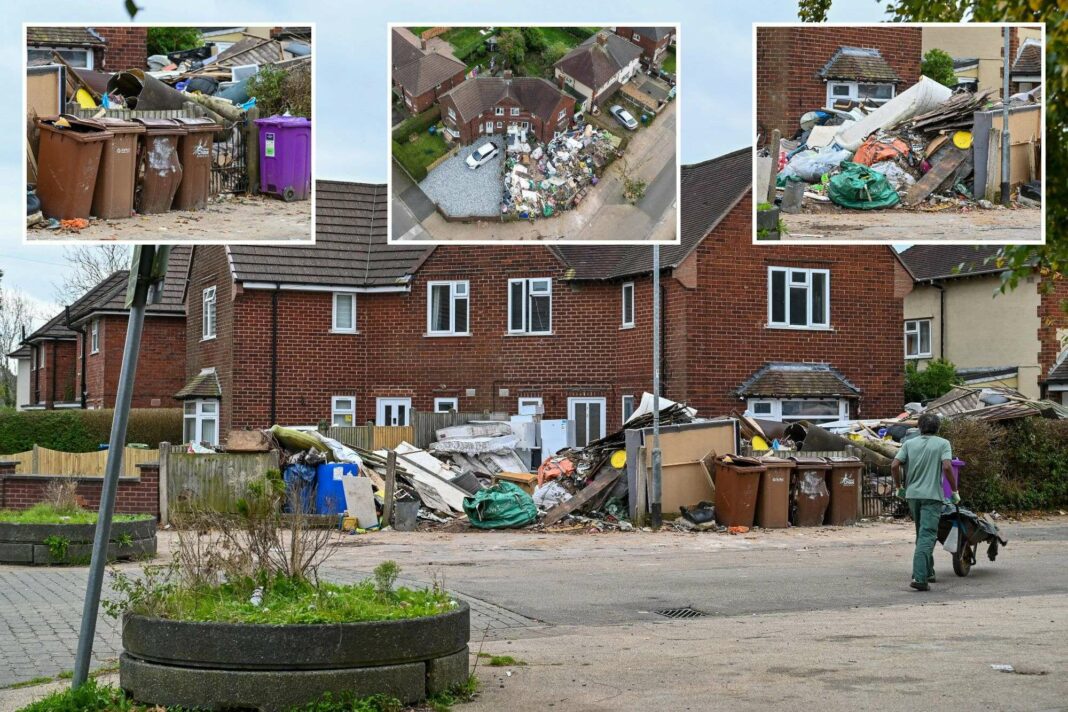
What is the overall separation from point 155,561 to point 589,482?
8641 mm

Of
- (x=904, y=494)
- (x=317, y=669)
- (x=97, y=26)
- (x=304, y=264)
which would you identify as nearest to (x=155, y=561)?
(x=97, y=26)

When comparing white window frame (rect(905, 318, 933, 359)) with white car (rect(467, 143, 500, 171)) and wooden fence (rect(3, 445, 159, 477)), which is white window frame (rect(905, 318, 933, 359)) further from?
white car (rect(467, 143, 500, 171))

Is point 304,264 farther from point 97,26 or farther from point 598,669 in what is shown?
point 598,669

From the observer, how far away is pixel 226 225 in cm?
1116

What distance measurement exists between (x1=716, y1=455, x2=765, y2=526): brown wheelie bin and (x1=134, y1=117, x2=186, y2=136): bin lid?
12877 millimetres

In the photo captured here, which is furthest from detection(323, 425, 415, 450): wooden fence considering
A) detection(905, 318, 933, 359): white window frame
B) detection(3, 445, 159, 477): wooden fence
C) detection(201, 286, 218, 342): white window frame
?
detection(905, 318, 933, 359): white window frame

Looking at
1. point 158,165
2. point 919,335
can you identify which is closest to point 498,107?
point 158,165

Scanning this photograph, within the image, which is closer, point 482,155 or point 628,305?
point 482,155

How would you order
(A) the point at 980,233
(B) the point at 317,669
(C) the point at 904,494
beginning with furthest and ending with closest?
1. (C) the point at 904,494
2. (A) the point at 980,233
3. (B) the point at 317,669

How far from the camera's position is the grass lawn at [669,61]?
35.8ft

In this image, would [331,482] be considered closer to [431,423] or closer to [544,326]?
[431,423]

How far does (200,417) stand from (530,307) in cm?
929

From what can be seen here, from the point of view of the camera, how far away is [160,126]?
35.6ft

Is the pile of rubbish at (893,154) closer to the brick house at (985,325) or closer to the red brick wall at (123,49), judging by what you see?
the red brick wall at (123,49)
